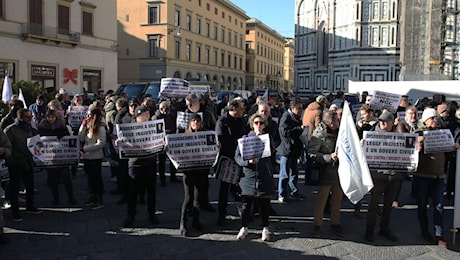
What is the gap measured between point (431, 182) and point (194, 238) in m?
3.43

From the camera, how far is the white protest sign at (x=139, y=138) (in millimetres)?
6129

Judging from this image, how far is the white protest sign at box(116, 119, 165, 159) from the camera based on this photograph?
6.13 m

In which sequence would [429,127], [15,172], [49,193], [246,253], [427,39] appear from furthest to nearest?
[427,39], [49,193], [15,172], [429,127], [246,253]

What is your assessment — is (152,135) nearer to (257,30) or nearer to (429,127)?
(429,127)

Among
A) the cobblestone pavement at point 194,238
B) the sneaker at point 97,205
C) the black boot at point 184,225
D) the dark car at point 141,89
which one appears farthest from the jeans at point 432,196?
the dark car at point 141,89

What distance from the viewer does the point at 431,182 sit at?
5836 millimetres

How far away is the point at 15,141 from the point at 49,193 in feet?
6.62

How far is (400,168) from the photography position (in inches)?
227

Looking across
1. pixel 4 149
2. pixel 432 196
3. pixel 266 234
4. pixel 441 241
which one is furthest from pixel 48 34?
pixel 441 241

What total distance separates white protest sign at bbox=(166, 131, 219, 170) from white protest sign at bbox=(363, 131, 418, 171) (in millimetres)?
2160

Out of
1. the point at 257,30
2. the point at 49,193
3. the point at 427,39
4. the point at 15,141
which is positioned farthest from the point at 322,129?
the point at 257,30

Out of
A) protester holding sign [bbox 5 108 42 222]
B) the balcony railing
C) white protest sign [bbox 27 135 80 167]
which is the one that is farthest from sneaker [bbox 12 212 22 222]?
the balcony railing

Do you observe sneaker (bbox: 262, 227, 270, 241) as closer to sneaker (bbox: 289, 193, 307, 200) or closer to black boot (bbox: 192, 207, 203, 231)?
black boot (bbox: 192, 207, 203, 231)

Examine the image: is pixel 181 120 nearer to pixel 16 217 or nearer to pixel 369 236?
pixel 16 217
